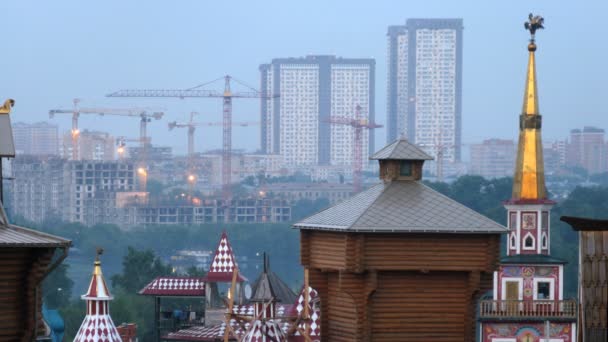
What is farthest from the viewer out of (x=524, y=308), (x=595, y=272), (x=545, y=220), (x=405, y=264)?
(x=545, y=220)

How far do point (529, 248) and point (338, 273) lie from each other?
2620 centimetres

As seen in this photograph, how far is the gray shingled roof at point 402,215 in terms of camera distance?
36.1m

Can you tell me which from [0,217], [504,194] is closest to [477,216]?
[0,217]

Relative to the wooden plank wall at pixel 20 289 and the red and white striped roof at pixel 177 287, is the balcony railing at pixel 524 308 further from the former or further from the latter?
the wooden plank wall at pixel 20 289

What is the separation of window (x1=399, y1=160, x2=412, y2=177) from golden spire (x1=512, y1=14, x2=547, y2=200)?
25521 millimetres

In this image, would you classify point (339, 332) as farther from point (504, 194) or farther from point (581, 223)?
point (504, 194)

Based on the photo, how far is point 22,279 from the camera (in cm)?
2855

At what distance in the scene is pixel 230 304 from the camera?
120 feet

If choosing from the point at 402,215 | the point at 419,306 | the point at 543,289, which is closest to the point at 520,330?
the point at 543,289

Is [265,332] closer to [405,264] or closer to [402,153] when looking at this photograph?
[405,264]

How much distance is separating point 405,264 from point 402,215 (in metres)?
0.75

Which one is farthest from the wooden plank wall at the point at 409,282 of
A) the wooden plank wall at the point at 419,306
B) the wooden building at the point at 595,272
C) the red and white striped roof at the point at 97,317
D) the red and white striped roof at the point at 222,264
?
the red and white striped roof at the point at 222,264

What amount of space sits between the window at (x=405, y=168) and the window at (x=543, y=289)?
23.2 m

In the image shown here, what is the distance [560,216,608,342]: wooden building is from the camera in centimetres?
3669
